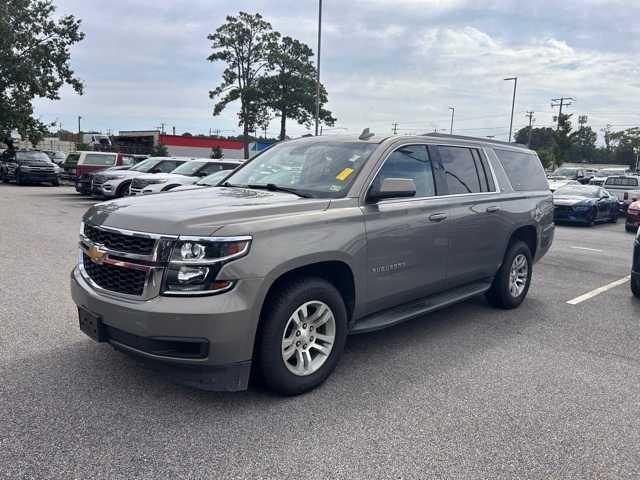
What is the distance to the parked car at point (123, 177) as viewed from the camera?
1580 cm

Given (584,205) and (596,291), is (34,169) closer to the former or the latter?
(584,205)

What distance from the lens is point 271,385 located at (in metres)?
3.49

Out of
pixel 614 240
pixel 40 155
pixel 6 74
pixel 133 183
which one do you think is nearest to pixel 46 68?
pixel 6 74

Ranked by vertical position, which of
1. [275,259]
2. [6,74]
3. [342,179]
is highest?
[6,74]

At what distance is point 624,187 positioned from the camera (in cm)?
2136

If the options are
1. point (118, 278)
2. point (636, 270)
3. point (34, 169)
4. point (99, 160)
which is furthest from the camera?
point (34, 169)

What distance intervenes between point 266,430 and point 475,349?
233cm

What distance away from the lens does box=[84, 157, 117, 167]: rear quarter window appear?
777 inches

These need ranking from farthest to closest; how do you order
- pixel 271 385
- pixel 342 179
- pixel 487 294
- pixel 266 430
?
pixel 487 294, pixel 342 179, pixel 271 385, pixel 266 430

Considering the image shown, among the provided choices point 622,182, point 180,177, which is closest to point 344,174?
point 180,177

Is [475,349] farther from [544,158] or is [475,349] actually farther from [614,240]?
[544,158]

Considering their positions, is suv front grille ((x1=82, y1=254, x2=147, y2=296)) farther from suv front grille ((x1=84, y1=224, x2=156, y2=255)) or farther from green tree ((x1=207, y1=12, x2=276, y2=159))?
green tree ((x1=207, y1=12, x2=276, y2=159))

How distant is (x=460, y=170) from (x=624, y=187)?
1972 cm

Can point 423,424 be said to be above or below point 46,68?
below
